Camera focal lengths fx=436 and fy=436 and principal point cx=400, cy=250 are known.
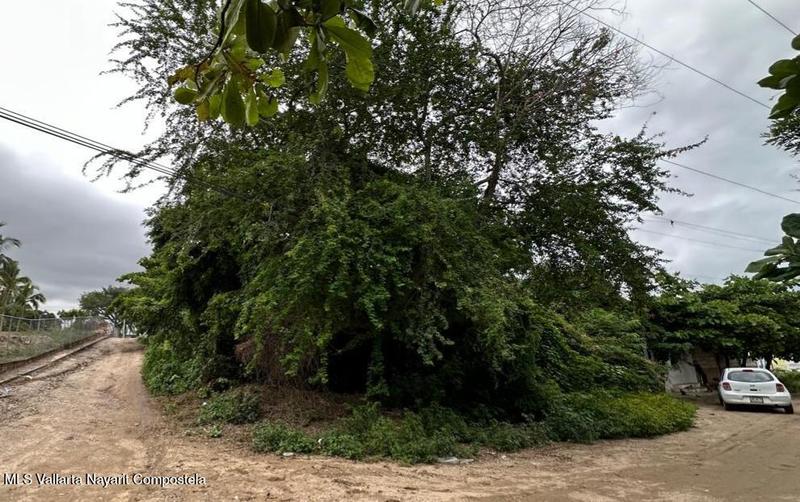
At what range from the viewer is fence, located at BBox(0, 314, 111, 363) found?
Answer: 14.2 metres

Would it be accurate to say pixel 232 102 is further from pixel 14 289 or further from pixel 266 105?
pixel 14 289

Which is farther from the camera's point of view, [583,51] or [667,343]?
[667,343]

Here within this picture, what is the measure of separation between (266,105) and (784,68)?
131 cm

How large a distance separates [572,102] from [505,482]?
7306mm

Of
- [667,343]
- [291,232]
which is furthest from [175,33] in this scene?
[667,343]

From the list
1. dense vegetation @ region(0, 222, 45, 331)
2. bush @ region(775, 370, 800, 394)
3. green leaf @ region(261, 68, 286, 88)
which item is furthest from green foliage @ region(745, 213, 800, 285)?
dense vegetation @ region(0, 222, 45, 331)

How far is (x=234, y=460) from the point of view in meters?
5.76

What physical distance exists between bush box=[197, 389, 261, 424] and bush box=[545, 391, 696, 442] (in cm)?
555

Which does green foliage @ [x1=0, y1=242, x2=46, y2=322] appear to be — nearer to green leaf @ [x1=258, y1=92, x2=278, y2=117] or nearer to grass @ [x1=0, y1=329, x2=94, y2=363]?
grass @ [x1=0, y1=329, x2=94, y2=363]

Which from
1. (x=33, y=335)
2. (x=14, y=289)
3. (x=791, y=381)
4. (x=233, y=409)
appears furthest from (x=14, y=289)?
(x=791, y=381)

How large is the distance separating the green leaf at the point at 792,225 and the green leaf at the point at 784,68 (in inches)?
20.9

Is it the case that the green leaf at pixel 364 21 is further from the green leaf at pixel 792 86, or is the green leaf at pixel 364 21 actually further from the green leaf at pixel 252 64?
the green leaf at pixel 792 86

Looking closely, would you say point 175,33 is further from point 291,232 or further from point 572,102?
Answer: point 572,102

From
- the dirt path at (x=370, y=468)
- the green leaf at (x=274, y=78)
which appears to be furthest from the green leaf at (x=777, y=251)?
the dirt path at (x=370, y=468)
